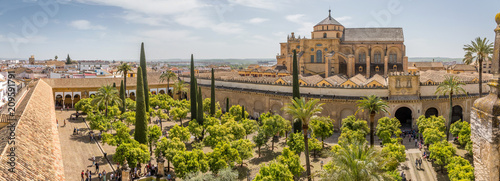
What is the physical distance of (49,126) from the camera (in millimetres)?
14109

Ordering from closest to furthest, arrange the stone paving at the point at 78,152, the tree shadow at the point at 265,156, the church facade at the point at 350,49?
the stone paving at the point at 78,152 → the tree shadow at the point at 265,156 → the church facade at the point at 350,49

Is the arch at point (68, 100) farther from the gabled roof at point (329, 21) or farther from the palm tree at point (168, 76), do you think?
the gabled roof at point (329, 21)

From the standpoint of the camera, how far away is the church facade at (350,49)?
1880 inches

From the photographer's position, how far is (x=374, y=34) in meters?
50.0

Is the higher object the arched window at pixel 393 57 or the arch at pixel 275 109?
Result: the arched window at pixel 393 57

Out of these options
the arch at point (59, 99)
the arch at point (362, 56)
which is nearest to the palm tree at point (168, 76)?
the arch at point (59, 99)

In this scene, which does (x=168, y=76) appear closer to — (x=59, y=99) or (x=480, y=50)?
(x=59, y=99)

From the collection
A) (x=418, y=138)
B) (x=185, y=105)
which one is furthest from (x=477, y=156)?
(x=185, y=105)

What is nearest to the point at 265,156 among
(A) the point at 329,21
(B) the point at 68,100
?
(B) the point at 68,100

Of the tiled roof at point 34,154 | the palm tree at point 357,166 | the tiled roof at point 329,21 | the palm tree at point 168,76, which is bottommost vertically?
the palm tree at point 357,166

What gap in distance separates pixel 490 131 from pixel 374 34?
1880 inches

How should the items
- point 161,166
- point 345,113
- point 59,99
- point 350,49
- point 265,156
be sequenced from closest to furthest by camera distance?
point 161,166, point 265,156, point 345,113, point 59,99, point 350,49

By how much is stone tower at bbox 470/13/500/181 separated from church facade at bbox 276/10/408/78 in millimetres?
41244

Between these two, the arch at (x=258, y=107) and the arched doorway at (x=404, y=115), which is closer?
the arched doorway at (x=404, y=115)
